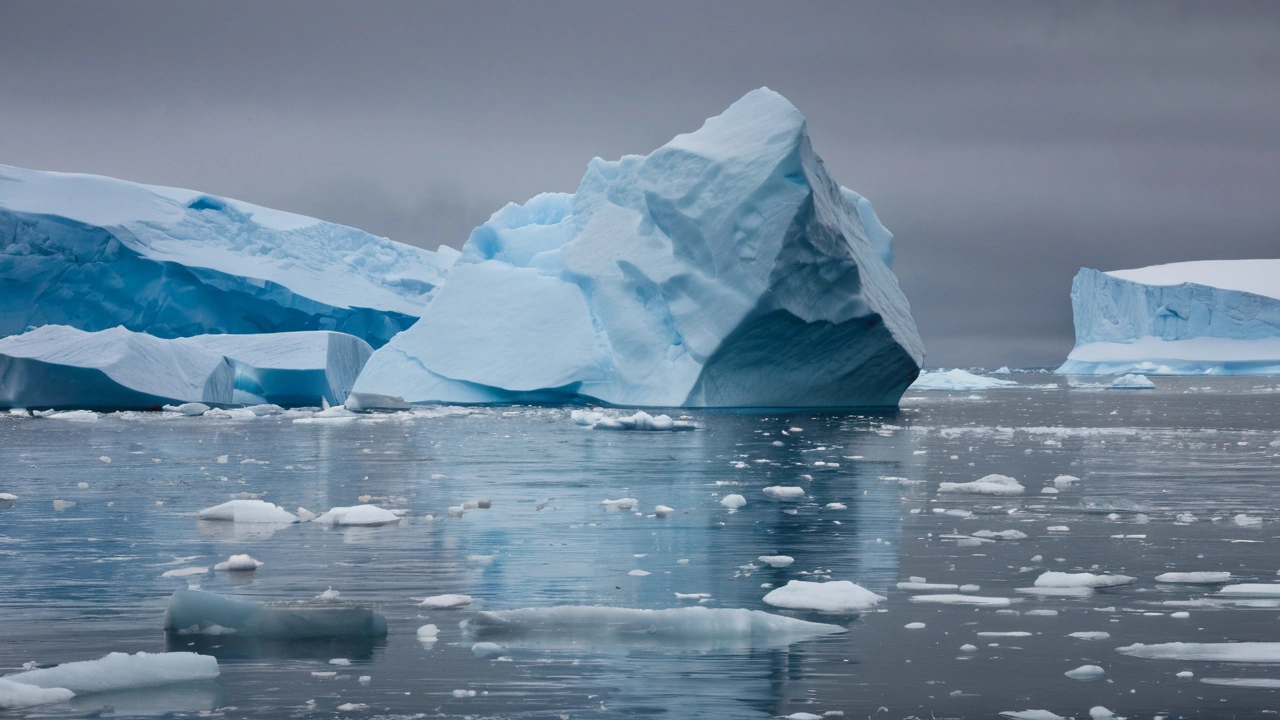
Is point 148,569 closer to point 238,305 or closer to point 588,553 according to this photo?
point 588,553

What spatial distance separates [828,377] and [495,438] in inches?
362

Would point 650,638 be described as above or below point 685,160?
below

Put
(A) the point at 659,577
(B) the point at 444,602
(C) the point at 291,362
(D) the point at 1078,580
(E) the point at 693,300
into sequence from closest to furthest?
(B) the point at 444,602 < (D) the point at 1078,580 < (A) the point at 659,577 < (E) the point at 693,300 < (C) the point at 291,362

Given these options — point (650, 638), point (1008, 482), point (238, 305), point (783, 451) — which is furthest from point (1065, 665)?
point (238, 305)

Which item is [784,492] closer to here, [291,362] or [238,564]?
[238,564]

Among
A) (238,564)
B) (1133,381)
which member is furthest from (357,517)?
(1133,381)

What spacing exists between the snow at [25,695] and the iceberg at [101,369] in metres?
19.6

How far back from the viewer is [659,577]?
4.75m

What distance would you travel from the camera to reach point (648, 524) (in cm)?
646

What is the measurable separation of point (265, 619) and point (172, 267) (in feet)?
90.8

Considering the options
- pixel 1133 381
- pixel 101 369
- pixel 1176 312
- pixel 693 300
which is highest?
pixel 1176 312

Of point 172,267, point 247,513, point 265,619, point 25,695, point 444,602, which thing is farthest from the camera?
point 172,267

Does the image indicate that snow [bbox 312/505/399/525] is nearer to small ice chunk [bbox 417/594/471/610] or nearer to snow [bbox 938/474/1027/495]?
small ice chunk [bbox 417/594/471/610]

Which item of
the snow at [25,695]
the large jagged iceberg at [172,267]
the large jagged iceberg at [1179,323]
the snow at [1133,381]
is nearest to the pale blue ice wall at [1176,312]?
the large jagged iceberg at [1179,323]
